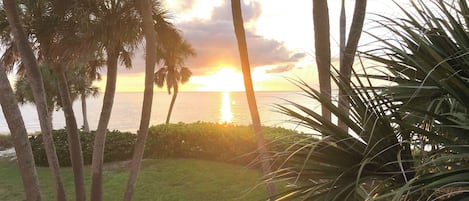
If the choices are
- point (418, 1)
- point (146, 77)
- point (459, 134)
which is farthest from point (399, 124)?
point (146, 77)

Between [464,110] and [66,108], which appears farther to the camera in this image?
[66,108]

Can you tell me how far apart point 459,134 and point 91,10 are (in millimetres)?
7641

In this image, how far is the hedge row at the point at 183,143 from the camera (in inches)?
582

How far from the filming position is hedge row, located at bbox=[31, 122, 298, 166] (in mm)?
14773

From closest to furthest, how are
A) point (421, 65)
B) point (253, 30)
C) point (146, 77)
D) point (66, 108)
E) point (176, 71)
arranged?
point (421, 65) → point (146, 77) → point (253, 30) → point (66, 108) → point (176, 71)

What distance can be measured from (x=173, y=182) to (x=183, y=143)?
3.45m

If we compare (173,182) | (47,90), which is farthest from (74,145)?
(47,90)

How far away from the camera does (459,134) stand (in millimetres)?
1812

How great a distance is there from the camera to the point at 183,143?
639 inches

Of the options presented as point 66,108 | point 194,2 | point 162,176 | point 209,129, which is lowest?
point 162,176

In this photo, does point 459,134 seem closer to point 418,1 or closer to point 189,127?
point 418,1

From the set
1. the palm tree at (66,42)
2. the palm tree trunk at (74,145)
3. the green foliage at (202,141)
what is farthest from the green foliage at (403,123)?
the green foliage at (202,141)

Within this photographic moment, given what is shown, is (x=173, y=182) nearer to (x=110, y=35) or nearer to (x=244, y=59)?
(x=110, y=35)

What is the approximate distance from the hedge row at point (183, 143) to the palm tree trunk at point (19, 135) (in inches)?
355
